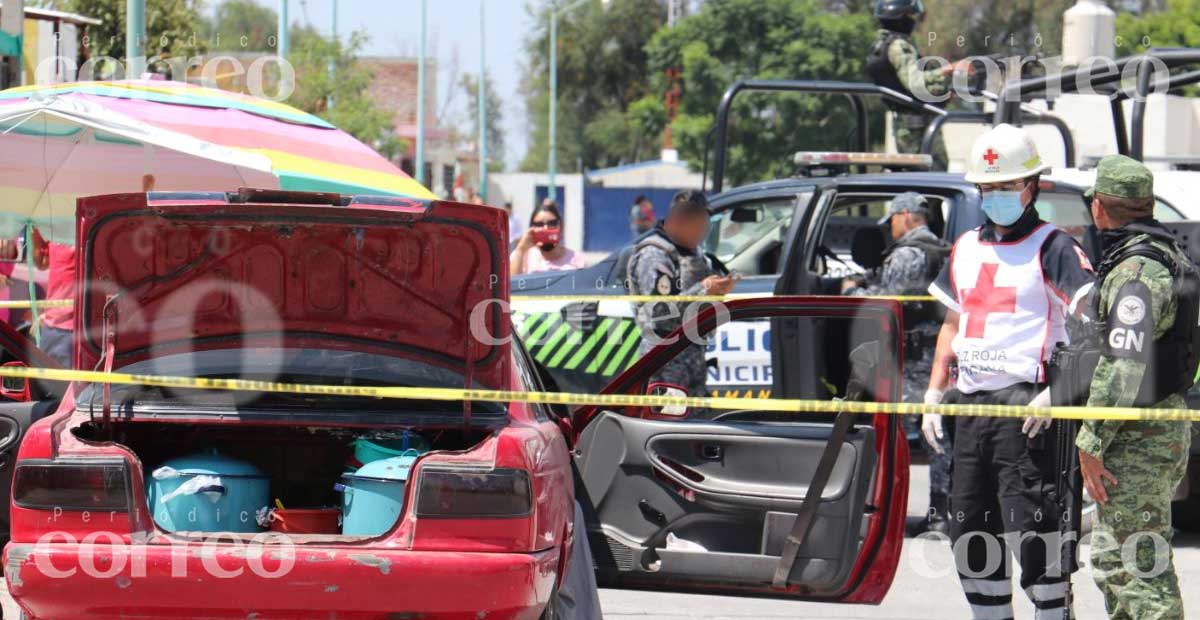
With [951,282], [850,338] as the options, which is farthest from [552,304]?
[951,282]

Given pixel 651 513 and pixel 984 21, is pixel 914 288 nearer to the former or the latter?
pixel 651 513

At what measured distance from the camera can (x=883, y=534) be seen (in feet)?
17.3

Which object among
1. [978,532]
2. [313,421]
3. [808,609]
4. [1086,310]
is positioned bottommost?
[808,609]

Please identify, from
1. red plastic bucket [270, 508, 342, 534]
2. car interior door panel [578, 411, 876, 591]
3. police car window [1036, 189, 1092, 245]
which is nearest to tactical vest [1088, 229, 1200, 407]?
car interior door panel [578, 411, 876, 591]

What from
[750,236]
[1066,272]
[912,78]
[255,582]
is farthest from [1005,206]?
[912,78]

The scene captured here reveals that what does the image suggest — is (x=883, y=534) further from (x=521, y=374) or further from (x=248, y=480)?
(x=248, y=480)

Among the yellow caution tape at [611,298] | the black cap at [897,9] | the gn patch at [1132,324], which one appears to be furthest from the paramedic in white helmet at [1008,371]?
the black cap at [897,9]

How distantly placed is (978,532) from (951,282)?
909mm

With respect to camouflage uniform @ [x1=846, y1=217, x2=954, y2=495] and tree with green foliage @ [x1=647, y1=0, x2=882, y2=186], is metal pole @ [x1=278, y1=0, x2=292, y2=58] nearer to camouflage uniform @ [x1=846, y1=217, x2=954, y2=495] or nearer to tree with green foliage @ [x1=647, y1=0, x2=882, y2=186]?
camouflage uniform @ [x1=846, y1=217, x2=954, y2=495]

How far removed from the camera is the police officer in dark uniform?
451 inches

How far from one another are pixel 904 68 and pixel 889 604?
6019 mm

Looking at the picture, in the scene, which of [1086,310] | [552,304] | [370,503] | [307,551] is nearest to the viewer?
[307,551]

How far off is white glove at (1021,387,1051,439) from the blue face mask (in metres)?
0.61

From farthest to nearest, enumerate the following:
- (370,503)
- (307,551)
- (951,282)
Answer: (951,282)
(370,503)
(307,551)
